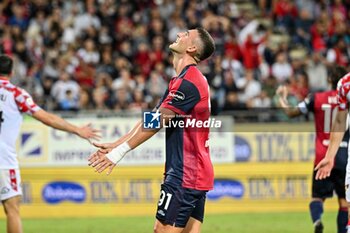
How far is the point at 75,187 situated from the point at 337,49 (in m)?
10.0

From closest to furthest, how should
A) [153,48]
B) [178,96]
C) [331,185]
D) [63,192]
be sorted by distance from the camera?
[178,96] → [331,185] → [63,192] → [153,48]

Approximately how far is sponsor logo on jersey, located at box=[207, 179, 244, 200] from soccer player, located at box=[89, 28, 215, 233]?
8663 mm

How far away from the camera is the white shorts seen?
1062 centimetres

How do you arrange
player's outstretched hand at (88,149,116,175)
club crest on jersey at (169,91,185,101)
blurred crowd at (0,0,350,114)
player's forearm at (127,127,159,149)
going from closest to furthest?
player's outstretched hand at (88,149,116,175), player's forearm at (127,127,159,149), club crest on jersey at (169,91,185,101), blurred crowd at (0,0,350,114)

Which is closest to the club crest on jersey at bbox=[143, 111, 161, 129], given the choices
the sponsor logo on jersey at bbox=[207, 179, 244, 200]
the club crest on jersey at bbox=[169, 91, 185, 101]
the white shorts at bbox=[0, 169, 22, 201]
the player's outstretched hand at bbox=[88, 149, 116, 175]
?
Result: the club crest on jersey at bbox=[169, 91, 185, 101]

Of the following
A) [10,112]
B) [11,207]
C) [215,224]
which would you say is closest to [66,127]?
[10,112]

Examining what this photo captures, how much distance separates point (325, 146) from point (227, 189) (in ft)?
17.2

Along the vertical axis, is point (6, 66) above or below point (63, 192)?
above

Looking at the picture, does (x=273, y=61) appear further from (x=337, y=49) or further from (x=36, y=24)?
(x=36, y=24)

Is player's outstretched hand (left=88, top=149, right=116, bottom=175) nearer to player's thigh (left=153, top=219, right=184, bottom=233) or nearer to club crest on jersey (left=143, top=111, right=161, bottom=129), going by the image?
club crest on jersey (left=143, top=111, right=161, bottom=129)

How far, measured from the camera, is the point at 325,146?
39.0 ft

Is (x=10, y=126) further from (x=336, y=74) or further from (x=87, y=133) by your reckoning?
(x=336, y=74)

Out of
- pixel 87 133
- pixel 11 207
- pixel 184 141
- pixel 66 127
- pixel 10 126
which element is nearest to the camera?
pixel 184 141

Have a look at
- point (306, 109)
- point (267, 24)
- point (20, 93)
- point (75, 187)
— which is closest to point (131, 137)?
point (20, 93)
